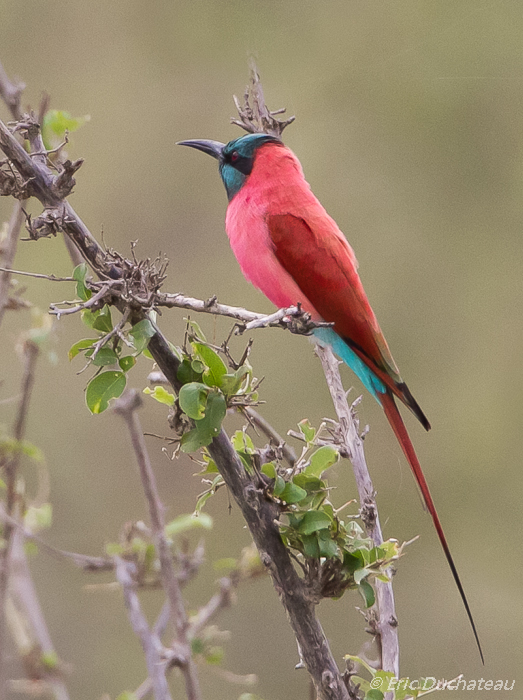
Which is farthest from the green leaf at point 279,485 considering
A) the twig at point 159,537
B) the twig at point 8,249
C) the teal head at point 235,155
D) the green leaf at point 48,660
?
the teal head at point 235,155

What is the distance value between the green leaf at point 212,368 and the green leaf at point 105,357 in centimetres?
5

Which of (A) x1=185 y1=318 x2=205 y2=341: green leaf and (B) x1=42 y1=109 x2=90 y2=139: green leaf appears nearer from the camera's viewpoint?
(A) x1=185 y1=318 x2=205 y2=341: green leaf

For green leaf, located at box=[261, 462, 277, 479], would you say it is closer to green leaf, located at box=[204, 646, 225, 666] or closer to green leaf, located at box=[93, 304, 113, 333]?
green leaf, located at box=[93, 304, 113, 333]

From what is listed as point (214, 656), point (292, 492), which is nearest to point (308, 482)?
point (292, 492)

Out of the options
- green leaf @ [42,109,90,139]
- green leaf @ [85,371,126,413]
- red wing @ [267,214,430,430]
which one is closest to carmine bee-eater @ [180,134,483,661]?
red wing @ [267,214,430,430]

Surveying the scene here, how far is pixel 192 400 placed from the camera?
482 millimetres

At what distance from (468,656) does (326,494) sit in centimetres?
135

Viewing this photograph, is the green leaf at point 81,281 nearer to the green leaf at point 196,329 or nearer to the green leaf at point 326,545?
the green leaf at point 196,329

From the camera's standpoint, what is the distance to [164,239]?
6.76 feet

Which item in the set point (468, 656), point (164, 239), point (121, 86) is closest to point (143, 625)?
point (468, 656)

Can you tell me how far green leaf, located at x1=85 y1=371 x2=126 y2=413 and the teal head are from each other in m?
0.62

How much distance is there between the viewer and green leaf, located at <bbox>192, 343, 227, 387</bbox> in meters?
0.51

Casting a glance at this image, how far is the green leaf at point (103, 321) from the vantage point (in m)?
0.49

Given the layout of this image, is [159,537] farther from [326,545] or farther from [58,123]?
[58,123]
